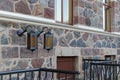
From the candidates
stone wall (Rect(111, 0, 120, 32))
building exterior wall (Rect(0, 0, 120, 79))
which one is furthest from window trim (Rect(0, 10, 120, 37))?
stone wall (Rect(111, 0, 120, 32))

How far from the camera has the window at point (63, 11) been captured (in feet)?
14.5

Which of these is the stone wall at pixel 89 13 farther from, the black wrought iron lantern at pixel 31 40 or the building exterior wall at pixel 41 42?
the black wrought iron lantern at pixel 31 40

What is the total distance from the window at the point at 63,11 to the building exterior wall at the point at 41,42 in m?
0.12

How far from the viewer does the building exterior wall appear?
3.18 metres

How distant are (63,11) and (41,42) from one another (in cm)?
109

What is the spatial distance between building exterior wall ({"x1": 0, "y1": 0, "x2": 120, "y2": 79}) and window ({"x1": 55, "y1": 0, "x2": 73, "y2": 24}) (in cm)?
12

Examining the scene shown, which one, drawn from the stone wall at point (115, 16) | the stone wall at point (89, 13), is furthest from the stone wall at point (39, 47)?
the stone wall at point (115, 16)

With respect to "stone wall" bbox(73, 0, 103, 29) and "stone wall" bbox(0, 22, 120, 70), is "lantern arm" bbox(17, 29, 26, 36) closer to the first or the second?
"stone wall" bbox(0, 22, 120, 70)

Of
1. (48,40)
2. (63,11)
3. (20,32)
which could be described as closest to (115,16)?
(63,11)

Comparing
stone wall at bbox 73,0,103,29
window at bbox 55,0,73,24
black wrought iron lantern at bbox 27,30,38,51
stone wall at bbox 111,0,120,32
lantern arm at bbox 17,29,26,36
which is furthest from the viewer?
stone wall at bbox 111,0,120,32

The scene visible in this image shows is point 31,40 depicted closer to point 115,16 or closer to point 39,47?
point 39,47

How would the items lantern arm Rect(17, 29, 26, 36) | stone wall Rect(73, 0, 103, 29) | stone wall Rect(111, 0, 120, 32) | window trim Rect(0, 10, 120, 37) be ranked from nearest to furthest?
1. window trim Rect(0, 10, 120, 37)
2. lantern arm Rect(17, 29, 26, 36)
3. stone wall Rect(73, 0, 103, 29)
4. stone wall Rect(111, 0, 120, 32)

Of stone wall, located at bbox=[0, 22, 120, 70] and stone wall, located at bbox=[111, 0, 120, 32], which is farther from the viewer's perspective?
stone wall, located at bbox=[111, 0, 120, 32]

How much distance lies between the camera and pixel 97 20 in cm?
555
